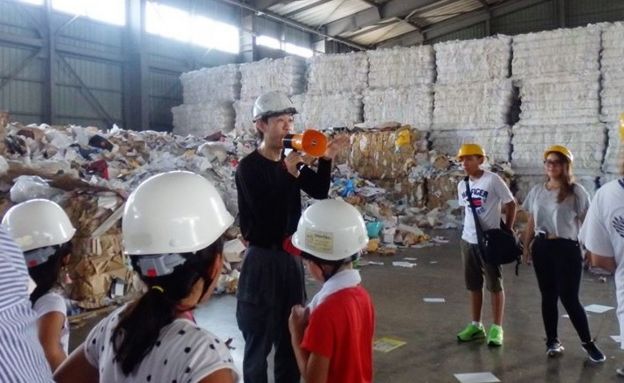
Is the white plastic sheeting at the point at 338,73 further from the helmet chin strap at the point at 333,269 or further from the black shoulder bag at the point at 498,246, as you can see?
the helmet chin strap at the point at 333,269

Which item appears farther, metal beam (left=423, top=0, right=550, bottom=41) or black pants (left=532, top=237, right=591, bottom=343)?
metal beam (left=423, top=0, right=550, bottom=41)

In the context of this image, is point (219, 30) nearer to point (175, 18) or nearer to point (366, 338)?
point (175, 18)

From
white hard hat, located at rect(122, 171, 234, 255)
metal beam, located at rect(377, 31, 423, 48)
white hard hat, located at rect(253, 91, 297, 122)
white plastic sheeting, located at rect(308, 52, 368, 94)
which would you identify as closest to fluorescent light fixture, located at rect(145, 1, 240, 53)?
white plastic sheeting, located at rect(308, 52, 368, 94)

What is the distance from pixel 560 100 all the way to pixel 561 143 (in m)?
0.83

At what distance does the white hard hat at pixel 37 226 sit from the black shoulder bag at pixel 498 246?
2.96 meters

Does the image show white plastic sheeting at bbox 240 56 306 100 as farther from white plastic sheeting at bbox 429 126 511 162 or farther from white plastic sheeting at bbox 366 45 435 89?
white plastic sheeting at bbox 429 126 511 162

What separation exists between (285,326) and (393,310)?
296 cm

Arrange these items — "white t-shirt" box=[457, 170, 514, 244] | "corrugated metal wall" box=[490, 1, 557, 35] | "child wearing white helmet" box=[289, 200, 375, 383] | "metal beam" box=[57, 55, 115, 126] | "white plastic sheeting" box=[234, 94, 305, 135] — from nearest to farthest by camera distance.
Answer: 1. "child wearing white helmet" box=[289, 200, 375, 383]
2. "white t-shirt" box=[457, 170, 514, 244]
3. "white plastic sheeting" box=[234, 94, 305, 135]
4. "metal beam" box=[57, 55, 115, 126]
5. "corrugated metal wall" box=[490, 1, 557, 35]

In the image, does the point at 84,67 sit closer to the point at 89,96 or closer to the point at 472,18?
the point at 89,96

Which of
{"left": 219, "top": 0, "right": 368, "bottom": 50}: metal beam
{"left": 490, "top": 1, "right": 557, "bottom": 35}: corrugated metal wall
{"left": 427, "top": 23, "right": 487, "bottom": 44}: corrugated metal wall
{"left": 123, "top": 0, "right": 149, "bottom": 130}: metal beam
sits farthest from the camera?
{"left": 427, "top": 23, "right": 487, "bottom": 44}: corrugated metal wall

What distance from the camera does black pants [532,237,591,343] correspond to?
372 centimetres

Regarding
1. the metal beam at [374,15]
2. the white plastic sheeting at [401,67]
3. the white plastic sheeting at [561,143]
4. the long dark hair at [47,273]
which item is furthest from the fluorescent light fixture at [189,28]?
the long dark hair at [47,273]

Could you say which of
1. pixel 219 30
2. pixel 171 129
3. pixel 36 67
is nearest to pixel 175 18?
pixel 219 30

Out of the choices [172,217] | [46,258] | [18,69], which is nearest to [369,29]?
[18,69]
